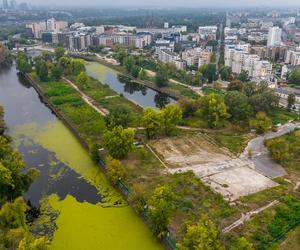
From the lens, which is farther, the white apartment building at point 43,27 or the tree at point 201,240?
the white apartment building at point 43,27

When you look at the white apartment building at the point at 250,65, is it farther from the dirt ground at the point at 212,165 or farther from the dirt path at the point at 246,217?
the dirt path at the point at 246,217

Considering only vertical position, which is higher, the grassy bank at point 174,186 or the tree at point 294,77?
the tree at point 294,77

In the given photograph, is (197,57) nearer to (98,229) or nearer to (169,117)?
(169,117)

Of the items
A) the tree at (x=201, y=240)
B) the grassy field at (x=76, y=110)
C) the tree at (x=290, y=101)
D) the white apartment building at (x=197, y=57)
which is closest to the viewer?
the tree at (x=201, y=240)

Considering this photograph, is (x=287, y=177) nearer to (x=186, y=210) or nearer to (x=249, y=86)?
(x=186, y=210)

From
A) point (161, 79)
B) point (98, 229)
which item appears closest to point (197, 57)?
point (161, 79)

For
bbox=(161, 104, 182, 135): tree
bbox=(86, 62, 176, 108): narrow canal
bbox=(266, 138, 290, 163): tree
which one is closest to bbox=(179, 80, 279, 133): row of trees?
bbox=(161, 104, 182, 135): tree

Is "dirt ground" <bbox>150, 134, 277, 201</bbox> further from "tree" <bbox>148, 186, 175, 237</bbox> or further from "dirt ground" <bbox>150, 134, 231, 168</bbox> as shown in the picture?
"tree" <bbox>148, 186, 175, 237</bbox>

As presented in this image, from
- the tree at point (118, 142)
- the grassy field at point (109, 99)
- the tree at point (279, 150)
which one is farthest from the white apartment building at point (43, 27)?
the tree at point (279, 150)
